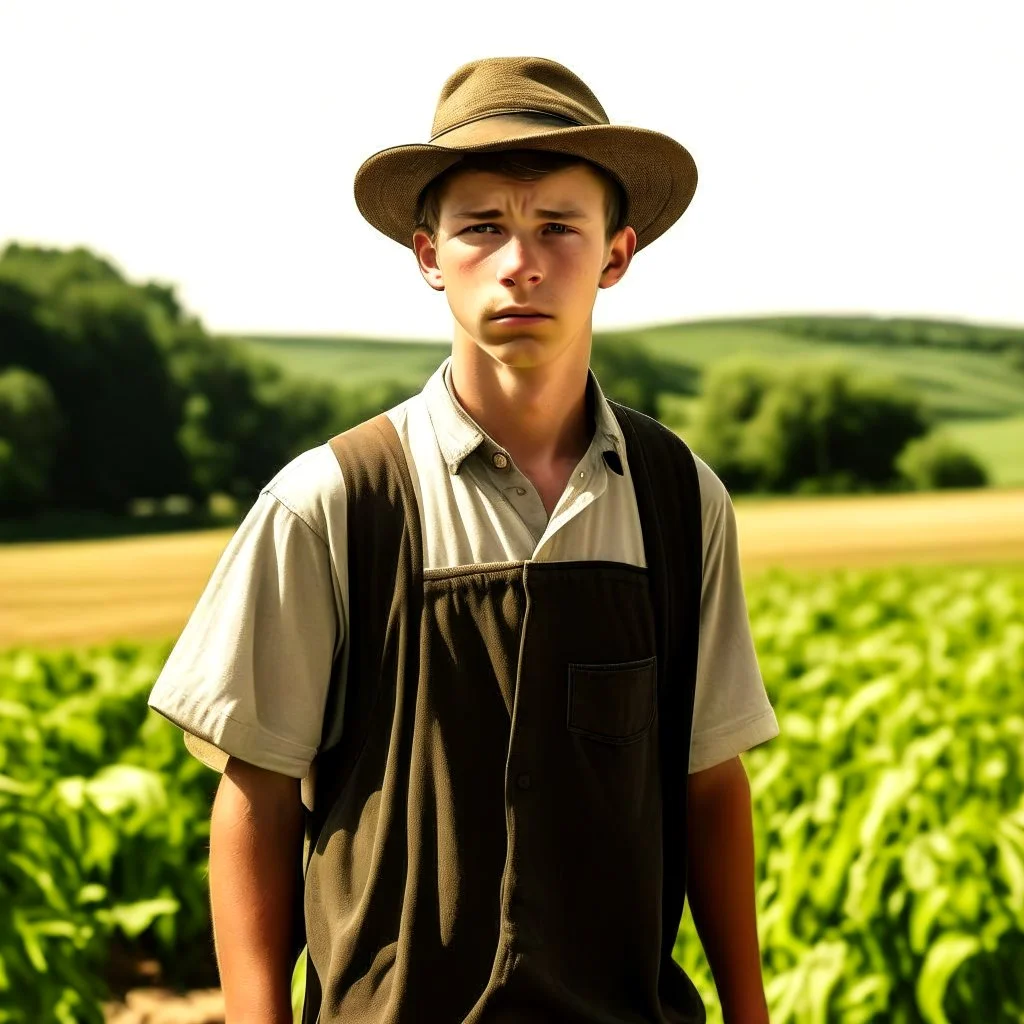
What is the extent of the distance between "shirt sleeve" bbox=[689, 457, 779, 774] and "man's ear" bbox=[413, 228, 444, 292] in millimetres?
415

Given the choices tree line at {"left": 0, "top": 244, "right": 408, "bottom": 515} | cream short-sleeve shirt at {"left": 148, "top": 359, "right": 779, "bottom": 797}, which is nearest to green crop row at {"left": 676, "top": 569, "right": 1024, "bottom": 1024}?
cream short-sleeve shirt at {"left": 148, "top": 359, "right": 779, "bottom": 797}

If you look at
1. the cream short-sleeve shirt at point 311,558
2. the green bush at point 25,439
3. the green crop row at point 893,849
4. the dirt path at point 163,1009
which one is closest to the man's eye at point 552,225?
the cream short-sleeve shirt at point 311,558

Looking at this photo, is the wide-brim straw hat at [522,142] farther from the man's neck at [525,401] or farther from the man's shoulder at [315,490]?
the man's shoulder at [315,490]

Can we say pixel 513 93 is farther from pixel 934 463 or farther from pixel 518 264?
pixel 934 463

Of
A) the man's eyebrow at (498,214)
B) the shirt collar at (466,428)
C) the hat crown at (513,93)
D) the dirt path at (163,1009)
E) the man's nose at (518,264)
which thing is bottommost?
the dirt path at (163,1009)

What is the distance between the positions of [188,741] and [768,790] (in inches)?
93.3

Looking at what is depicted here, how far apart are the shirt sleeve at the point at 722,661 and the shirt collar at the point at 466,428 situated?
140 mm

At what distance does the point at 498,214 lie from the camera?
1.76 metres

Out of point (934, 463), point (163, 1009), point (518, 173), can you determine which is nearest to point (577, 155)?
point (518, 173)

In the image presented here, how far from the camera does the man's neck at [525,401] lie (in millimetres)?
1823

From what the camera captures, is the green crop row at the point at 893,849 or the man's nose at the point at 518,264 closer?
the man's nose at the point at 518,264

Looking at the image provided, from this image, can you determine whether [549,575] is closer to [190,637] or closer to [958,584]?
[190,637]

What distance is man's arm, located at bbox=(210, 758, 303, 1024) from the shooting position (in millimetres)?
1760

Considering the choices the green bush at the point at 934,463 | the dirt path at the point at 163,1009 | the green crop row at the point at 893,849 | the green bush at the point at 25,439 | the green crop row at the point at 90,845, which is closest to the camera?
the green crop row at the point at 893,849
